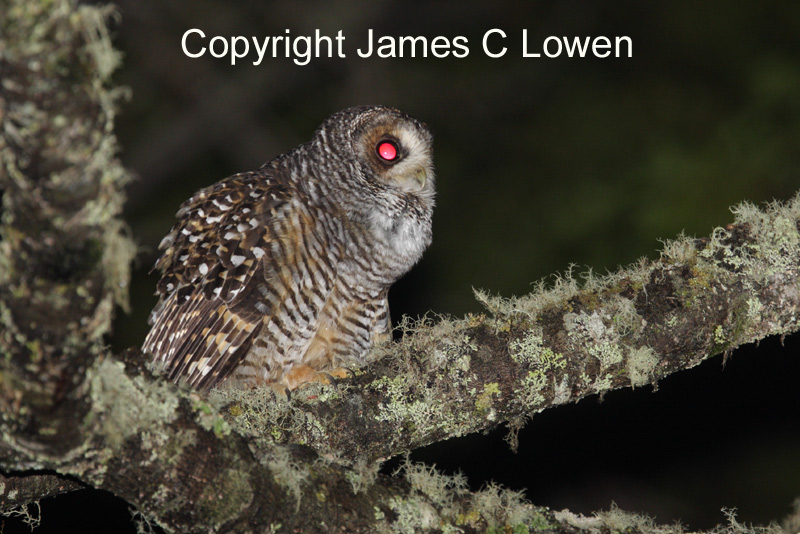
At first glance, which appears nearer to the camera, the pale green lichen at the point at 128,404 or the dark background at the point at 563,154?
the pale green lichen at the point at 128,404

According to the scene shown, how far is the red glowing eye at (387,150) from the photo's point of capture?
4.02 m

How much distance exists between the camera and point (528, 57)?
26.2 feet

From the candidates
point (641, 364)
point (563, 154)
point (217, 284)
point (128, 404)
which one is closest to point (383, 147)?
point (217, 284)

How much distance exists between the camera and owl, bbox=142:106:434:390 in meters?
3.36

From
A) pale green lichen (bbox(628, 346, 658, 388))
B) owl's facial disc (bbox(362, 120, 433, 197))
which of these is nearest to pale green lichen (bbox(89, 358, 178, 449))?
pale green lichen (bbox(628, 346, 658, 388))

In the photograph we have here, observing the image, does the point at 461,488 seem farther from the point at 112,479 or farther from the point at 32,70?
the point at 32,70

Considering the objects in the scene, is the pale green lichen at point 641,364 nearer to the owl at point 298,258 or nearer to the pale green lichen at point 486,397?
the pale green lichen at point 486,397

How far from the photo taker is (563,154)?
7.65 metres

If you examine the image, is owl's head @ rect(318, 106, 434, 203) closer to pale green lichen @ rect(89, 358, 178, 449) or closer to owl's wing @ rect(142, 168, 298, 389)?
owl's wing @ rect(142, 168, 298, 389)

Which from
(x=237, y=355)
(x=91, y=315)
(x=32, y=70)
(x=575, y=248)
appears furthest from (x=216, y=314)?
(x=575, y=248)

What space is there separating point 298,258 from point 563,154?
483cm

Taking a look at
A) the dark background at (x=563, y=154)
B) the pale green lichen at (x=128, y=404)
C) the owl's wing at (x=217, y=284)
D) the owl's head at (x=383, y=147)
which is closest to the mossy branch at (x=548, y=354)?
the owl's wing at (x=217, y=284)

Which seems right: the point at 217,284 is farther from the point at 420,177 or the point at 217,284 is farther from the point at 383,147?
the point at 420,177

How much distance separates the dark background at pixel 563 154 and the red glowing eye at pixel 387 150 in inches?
119
